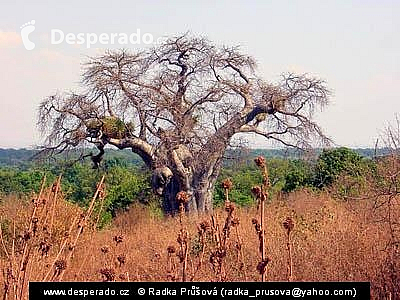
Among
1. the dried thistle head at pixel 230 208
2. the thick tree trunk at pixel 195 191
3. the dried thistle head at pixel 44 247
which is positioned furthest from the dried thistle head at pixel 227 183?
the thick tree trunk at pixel 195 191

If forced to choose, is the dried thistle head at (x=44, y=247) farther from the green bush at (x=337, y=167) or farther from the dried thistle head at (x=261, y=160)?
the green bush at (x=337, y=167)

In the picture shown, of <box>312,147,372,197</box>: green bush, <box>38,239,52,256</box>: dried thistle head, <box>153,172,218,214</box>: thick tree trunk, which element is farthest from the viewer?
<box>153,172,218,214</box>: thick tree trunk

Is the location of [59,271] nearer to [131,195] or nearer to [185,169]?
[185,169]

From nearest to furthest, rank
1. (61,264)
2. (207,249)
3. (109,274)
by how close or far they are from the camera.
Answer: (109,274), (61,264), (207,249)

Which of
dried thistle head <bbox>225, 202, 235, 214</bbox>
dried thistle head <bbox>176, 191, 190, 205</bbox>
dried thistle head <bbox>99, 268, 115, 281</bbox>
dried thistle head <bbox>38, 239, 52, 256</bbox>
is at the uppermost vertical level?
dried thistle head <bbox>176, 191, 190, 205</bbox>

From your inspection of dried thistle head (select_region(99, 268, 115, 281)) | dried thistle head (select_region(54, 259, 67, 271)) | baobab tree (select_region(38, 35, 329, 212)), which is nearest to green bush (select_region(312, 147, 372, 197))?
baobab tree (select_region(38, 35, 329, 212))

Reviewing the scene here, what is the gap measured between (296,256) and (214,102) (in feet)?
40.4

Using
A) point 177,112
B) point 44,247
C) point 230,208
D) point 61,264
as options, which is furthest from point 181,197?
point 177,112

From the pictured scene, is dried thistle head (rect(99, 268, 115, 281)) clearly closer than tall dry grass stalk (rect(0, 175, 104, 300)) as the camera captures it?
Yes

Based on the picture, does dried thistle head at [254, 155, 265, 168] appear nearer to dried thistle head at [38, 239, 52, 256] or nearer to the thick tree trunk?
dried thistle head at [38, 239, 52, 256]

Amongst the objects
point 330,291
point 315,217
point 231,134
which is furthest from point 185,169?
point 330,291

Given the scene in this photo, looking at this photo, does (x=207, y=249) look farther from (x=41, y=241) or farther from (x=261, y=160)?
(x=261, y=160)

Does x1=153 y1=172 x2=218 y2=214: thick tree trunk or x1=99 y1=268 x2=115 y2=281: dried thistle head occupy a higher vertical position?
x1=153 y1=172 x2=218 y2=214: thick tree trunk

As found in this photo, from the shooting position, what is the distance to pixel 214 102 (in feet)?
68.6
